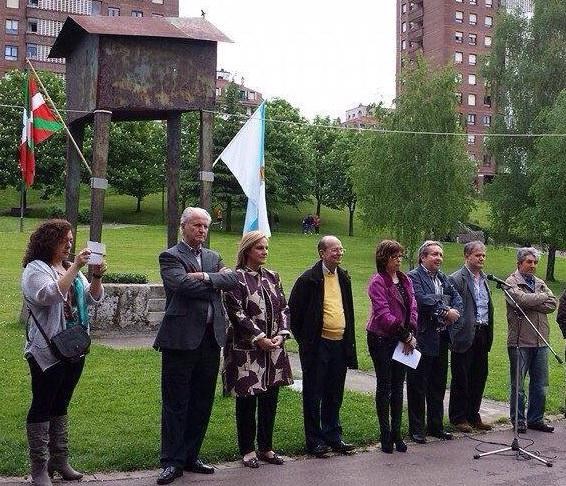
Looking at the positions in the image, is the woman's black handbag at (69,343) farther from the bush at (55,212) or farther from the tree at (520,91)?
the bush at (55,212)

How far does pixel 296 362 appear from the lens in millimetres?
11188

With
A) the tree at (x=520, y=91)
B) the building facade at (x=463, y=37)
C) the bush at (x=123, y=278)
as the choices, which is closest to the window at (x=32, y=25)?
the building facade at (x=463, y=37)

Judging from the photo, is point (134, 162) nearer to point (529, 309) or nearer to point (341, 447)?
point (529, 309)

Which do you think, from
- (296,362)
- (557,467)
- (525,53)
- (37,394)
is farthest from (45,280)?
(525,53)

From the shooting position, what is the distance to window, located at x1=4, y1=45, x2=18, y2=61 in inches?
2992

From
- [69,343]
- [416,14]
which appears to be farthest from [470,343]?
[416,14]

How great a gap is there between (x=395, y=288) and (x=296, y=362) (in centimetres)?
439

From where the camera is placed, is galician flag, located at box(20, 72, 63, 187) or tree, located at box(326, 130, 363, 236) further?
tree, located at box(326, 130, 363, 236)

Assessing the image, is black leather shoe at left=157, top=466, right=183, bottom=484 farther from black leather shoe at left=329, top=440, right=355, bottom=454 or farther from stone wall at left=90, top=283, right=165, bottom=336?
stone wall at left=90, top=283, right=165, bottom=336

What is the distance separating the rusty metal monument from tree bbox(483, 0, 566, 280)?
92.7ft

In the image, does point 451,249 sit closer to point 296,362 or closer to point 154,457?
point 296,362

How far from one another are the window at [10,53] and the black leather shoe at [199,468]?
77.4 m

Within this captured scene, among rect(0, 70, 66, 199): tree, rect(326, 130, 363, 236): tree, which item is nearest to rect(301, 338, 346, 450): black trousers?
rect(0, 70, 66, 199): tree

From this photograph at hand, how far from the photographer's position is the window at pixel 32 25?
7681 centimetres
